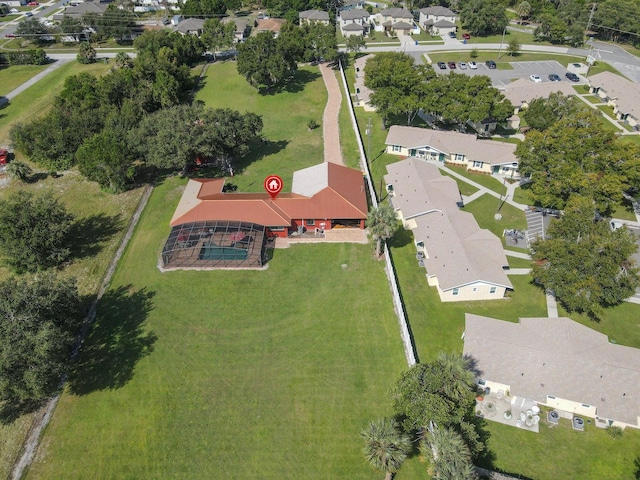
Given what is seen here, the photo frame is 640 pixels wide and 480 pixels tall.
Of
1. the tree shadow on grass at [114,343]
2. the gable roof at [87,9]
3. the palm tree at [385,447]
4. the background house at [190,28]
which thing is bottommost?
the tree shadow on grass at [114,343]

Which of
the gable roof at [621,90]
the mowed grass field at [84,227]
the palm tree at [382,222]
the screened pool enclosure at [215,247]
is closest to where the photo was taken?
the mowed grass field at [84,227]

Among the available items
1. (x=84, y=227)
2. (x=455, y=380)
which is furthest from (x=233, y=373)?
(x=84, y=227)

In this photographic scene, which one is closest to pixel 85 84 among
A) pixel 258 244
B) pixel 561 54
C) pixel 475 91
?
pixel 258 244

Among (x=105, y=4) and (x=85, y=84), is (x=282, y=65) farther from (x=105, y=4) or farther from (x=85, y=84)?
(x=105, y=4)

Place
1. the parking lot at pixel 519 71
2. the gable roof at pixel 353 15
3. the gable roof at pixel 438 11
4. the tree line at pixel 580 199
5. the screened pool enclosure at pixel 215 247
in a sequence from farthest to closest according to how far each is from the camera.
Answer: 1. the gable roof at pixel 353 15
2. the gable roof at pixel 438 11
3. the parking lot at pixel 519 71
4. the screened pool enclosure at pixel 215 247
5. the tree line at pixel 580 199

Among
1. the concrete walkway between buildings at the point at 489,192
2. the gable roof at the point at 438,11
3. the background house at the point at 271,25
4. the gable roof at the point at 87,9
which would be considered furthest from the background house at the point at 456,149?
the gable roof at the point at 87,9

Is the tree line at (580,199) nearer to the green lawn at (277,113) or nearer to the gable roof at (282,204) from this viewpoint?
the gable roof at (282,204)

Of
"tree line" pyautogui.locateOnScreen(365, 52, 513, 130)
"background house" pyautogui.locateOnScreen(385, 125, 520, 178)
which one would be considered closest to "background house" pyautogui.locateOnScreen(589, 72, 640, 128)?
"tree line" pyautogui.locateOnScreen(365, 52, 513, 130)

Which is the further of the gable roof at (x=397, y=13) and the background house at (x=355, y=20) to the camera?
the gable roof at (x=397, y=13)
